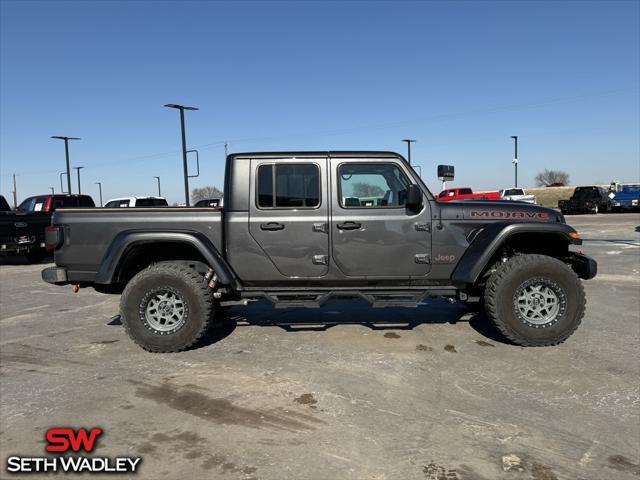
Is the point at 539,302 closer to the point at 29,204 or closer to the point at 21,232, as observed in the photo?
the point at 21,232

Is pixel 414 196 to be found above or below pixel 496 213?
above

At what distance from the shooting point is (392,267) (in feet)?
16.0

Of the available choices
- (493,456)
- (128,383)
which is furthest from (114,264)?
(493,456)

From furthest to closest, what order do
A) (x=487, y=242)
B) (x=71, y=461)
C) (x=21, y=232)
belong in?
(x=21, y=232) < (x=487, y=242) < (x=71, y=461)

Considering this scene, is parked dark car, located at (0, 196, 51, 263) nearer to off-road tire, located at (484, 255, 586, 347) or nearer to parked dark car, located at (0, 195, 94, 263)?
parked dark car, located at (0, 195, 94, 263)

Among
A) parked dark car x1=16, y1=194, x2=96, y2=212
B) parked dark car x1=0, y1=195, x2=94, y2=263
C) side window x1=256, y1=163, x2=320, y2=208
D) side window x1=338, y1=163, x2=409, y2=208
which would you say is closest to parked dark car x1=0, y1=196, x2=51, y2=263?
parked dark car x1=0, y1=195, x2=94, y2=263

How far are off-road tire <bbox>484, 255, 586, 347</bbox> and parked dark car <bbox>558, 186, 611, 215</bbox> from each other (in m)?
29.9

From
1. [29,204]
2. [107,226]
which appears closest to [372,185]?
[107,226]

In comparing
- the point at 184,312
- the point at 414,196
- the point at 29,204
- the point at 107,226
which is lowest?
the point at 184,312

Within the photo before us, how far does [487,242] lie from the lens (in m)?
4.68

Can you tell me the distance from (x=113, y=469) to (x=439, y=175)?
187 inches

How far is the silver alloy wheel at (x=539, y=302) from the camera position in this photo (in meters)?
4.71

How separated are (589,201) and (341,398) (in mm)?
32342

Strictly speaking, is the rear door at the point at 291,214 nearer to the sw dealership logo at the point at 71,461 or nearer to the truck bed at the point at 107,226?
the truck bed at the point at 107,226
